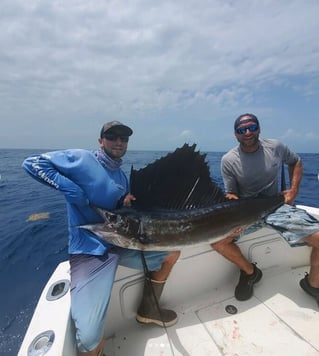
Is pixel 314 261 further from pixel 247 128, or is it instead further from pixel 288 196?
pixel 247 128

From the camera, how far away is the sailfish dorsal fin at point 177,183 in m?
1.99

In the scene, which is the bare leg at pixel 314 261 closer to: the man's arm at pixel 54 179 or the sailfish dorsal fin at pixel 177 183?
the sailfish dorsal fin at pixel 177 183

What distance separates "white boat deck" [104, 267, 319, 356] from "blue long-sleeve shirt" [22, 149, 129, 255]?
0.71m

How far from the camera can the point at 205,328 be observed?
6.48 feet

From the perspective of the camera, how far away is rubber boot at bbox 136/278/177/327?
77.2 inches

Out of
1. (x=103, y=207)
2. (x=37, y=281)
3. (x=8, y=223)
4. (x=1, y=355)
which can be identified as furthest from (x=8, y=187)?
(x=103, y=207)

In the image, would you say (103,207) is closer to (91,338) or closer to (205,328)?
(91,338)

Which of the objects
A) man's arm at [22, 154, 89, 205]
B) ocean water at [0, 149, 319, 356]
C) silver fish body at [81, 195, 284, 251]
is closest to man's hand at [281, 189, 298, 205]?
silver fish body at [81, 195, 284, 251]

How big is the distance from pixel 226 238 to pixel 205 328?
2.21 feet

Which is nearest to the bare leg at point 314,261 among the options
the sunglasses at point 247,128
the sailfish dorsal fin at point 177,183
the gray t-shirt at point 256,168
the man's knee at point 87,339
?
the gray t-shirt at point 256,168

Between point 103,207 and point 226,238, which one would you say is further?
point 226,238

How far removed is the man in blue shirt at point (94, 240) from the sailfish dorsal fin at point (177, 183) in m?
0.14

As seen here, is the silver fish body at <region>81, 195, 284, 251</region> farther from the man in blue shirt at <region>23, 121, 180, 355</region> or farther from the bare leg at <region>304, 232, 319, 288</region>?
the bare leg at <region>304, 232, 319, 288</region>

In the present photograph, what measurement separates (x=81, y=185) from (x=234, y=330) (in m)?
1.50
